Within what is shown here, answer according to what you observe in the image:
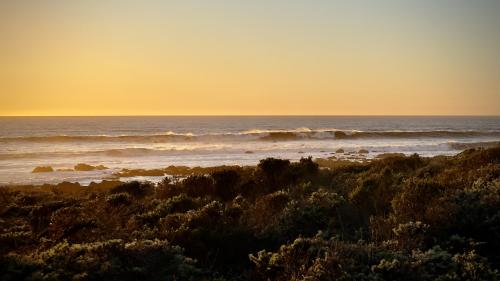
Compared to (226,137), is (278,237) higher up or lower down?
higher up

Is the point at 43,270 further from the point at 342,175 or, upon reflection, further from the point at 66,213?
the point at 342,175

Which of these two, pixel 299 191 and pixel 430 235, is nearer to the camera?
pixel 430 235

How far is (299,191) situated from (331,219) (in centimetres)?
382

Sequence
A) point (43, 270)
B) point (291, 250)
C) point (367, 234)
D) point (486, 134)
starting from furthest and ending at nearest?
point (486, 134) → point (367, 234) → point (291, 250) → point (43, 270)

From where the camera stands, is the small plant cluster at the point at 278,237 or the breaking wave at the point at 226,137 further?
the breaking wave at the point at 226,137

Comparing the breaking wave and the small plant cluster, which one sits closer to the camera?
the small plant cluster

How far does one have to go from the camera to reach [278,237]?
26.8ft

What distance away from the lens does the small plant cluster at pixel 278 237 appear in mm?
5891

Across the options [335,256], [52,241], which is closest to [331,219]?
[335,256]

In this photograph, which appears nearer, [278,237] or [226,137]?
[278,237]

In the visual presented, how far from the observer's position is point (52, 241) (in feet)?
24.3

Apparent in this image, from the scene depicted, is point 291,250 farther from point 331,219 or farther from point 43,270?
point 43,270

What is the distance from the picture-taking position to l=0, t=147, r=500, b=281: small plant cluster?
19.3 ft

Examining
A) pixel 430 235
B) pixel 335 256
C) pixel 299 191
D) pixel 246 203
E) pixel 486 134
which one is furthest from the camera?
pixel 486 134
